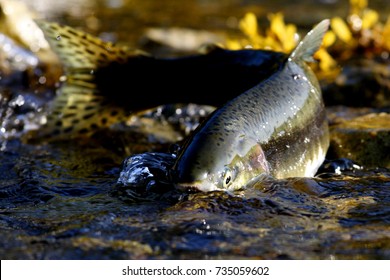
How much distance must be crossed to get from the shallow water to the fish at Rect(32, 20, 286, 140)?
477 millimetres

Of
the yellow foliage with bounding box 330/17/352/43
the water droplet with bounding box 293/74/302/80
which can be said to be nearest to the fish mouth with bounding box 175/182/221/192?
the water droplet with bounding box 293/74/302/80

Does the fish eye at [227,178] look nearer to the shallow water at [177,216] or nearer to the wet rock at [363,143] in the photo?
the shallow water at [177,216]

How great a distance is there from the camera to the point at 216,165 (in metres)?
3.56

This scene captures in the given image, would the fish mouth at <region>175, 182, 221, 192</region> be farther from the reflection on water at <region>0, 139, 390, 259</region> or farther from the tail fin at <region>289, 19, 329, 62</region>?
the tail fin at <region>289, 19, 329, 62</region>

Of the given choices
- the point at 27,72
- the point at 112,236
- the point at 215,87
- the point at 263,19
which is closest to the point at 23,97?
the point at 27,72

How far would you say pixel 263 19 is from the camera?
13.5m

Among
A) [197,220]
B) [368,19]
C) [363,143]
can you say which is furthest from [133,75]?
[368,19]

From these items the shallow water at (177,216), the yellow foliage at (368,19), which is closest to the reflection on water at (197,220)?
the shallow water at (177,216)

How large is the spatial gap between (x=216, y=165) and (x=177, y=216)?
332 mm

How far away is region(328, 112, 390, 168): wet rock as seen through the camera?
4961mm

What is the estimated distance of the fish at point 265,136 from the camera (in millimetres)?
3584
